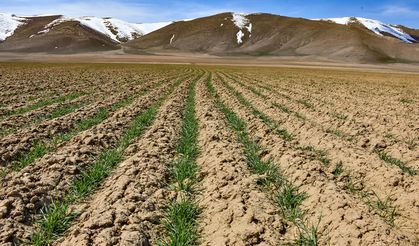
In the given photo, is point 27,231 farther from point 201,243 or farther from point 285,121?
point 285,121

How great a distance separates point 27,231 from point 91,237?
948mm

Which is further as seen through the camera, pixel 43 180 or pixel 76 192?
Answer: pixel 43 180

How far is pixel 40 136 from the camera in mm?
11305

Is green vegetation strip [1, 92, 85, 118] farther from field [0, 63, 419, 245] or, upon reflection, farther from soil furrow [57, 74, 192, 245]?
soil furrow [57, 74, 192, 245]

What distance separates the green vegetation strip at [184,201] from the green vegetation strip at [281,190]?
3.90ft

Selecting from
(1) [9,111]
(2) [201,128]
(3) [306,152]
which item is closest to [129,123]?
(2) [201,128]

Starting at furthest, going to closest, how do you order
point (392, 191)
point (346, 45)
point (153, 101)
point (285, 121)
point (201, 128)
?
1. point (346, 45)
2. point (153, 101)
3. point (285, 121)
4. point (201, 128)
5. point (392, 191)

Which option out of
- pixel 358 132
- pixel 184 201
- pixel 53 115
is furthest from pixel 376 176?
pixel 53 115

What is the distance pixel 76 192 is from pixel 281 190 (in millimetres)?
3337

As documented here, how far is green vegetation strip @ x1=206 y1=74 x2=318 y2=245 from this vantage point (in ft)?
19.5

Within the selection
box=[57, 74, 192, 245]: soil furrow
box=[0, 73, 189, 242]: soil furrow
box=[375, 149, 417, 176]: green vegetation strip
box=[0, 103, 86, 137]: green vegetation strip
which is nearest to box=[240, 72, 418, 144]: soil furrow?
box=[375, 149, 417, 176]: green vegetation strip

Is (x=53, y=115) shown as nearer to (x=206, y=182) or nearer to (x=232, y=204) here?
(x=206, y=182)

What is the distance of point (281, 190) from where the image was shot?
7.65 metres

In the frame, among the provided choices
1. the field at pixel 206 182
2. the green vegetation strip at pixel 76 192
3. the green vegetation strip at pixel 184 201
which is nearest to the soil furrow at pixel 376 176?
the field at pixel 206 182
